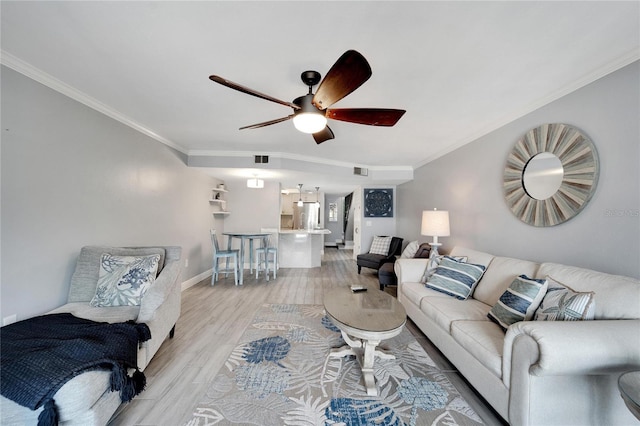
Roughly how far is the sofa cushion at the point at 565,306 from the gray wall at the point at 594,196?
0.58 metres

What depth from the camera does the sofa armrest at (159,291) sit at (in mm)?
1869

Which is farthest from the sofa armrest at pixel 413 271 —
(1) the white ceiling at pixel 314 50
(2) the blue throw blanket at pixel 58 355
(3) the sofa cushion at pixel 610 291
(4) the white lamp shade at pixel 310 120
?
(2) the blue throw blanket at pixel 58 355

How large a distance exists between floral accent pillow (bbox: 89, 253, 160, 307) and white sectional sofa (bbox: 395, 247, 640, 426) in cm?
267

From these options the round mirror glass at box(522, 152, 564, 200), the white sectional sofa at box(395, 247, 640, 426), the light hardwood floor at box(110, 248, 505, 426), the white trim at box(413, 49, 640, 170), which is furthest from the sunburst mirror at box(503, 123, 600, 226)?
the light hardwood floor at box(110, 248, 505, 426)

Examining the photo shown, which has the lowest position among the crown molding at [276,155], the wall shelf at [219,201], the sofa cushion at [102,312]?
the sofa cushion at [102,312]

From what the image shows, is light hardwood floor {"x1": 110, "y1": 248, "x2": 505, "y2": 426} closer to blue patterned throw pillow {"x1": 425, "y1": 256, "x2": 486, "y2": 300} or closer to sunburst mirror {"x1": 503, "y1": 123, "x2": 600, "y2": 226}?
blue patterned throw pillow {"x1": 425, "y1": 256, "x2": 486, "y2": 300}

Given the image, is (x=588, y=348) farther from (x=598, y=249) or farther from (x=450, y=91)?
(x=450, y=91)

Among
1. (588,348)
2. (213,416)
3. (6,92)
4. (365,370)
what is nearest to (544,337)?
(588,348)

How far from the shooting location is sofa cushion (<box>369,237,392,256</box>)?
552 centimetres

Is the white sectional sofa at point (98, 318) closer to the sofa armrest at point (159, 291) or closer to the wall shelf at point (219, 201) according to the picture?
the sofa armrest at point (159, 291)

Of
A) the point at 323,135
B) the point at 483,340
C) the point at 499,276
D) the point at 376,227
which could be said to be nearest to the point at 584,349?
the point at 483,340

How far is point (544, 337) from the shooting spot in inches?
49.1

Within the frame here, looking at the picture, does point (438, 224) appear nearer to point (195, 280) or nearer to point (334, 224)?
point (195, 280)

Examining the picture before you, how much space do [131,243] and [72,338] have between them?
183 centimetres
